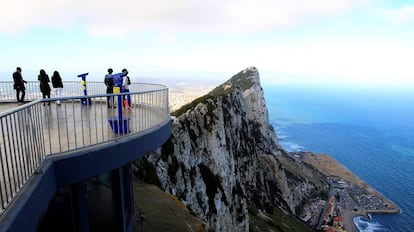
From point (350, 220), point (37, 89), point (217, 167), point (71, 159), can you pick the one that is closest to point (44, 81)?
point (37, 89)

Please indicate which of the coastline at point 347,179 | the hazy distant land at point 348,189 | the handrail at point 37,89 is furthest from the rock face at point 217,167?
the coastline at point 347,179

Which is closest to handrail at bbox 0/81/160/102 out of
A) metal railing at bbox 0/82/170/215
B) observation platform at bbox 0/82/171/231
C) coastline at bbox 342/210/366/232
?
metal railing at bbox 0/82/170/215

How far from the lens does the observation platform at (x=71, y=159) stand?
5117mm

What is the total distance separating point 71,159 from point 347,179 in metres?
132

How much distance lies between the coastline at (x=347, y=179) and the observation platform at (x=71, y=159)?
87.6m

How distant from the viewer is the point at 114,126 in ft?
28.2

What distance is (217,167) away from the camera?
160 feet

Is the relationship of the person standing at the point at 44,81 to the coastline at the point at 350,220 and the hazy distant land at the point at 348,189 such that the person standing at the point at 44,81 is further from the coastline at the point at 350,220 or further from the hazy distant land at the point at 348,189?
the coastline at the point at 350,220

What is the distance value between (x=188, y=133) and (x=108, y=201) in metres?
33.0

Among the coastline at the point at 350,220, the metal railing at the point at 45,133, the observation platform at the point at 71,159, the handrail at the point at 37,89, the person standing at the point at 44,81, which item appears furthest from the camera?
the coastline at the point at 350,220

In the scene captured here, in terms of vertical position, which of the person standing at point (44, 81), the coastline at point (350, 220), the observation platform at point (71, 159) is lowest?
the coastline at point (350, 220)

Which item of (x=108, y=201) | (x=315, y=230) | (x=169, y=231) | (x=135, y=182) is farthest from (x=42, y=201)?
(x=315, y=230)

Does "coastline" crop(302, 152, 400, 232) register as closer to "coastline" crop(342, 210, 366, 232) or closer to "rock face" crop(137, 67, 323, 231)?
"coastline" crop(342, 210, 366, 232)

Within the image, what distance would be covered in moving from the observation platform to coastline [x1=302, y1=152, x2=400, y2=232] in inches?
3449
